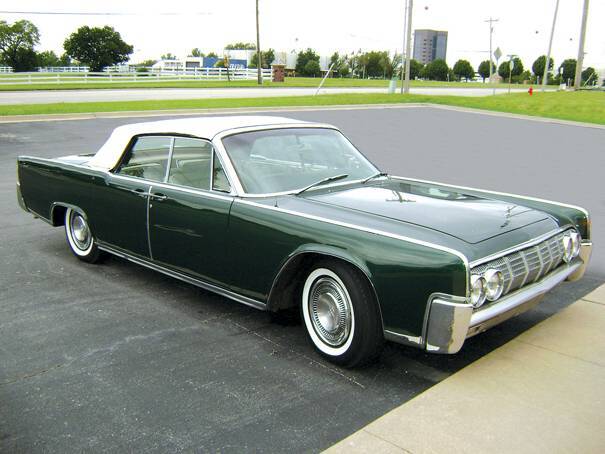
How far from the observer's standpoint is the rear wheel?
19.0 feet

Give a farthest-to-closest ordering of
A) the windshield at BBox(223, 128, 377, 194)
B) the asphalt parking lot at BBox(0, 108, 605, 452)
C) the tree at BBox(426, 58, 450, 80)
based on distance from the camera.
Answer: the tree at BBox(426, 58, 450, 80), the windshield at BBox(223, 128, 377, 194), the asphalt parking lot at BBox(0, 108, 605, 452)

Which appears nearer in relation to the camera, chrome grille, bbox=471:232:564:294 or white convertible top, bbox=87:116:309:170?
chrome grille, bbox=471:232:564:294

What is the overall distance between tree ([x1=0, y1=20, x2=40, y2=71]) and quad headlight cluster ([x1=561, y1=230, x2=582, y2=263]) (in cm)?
8811

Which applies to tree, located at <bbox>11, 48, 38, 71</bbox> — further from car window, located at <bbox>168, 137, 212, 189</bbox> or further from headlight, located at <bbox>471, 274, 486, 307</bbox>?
headlight, located at <bbox>471, 274, 486, 307</bbox>

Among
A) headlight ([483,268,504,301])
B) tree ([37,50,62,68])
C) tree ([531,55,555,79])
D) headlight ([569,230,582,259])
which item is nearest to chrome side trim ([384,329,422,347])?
headlight ([483,268,504,301])

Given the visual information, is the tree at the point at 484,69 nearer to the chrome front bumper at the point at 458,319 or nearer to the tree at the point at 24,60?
the tree at the point at 24,60

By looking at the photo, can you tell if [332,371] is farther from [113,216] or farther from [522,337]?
[113,216]

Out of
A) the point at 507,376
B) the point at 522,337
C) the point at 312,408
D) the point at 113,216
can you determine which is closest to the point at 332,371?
the point at 312,408

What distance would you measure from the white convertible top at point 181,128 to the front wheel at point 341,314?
1.48 m

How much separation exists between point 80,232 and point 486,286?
Result: 4.06 meters

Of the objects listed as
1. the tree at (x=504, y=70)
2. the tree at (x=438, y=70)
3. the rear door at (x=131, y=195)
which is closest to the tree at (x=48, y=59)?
the tree at (x=438, y=70)

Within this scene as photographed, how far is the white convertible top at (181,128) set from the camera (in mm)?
4777

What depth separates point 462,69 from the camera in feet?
307

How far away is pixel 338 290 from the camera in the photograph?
3.77 meters
